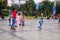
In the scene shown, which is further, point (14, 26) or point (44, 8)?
point (44, 8)

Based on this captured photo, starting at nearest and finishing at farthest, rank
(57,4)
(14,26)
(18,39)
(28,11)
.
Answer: (18,39), (14,26), (28,11), (57,4)

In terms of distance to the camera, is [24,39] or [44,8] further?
[44,8]

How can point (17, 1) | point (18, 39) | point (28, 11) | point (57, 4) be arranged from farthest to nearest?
point (17, 1), point (57, 4), point (28, 11), point (18, 39)

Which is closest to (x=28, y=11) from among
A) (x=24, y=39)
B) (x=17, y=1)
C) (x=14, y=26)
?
(x=17, y=1)

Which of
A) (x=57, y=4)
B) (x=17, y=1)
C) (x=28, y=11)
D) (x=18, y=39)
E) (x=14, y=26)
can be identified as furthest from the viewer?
(x=17, y=1)

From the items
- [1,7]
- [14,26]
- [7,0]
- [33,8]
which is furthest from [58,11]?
[14,26]

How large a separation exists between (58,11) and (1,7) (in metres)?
14.0

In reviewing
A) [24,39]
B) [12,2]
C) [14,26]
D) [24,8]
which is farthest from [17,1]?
[24,39]

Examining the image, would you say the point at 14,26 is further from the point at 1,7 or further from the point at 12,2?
the point at 12,2

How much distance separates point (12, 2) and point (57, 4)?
16.5 metres

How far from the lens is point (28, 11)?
2312 inches

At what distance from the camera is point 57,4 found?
63.5 m

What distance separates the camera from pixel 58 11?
208 feet

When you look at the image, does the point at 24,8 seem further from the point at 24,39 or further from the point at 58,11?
the point at 24,39
